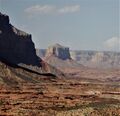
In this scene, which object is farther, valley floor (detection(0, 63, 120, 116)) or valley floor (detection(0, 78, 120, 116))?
valley floor (detection(0, 63, 120, 116))

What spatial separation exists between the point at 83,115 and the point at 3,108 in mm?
27409

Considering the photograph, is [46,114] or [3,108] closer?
[46,114]

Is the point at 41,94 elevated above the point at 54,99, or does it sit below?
above

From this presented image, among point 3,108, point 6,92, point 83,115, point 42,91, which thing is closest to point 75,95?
point 42,91

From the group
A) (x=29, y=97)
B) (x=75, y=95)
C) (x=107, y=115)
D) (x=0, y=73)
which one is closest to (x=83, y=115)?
(x=107, y=115)

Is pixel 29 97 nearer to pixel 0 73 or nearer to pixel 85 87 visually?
pixel 0 73

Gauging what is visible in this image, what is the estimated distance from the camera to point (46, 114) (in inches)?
3597

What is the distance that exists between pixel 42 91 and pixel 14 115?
204 ft

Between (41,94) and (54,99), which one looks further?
(41,94)

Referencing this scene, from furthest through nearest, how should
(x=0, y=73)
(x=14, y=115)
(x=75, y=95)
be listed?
1. (x=0, y=73)
2. (x=75, y=95)
3. (x=14, y=115)

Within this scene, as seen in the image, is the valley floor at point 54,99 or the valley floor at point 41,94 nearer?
the valley floor at point 54,99

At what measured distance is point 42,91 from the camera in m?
153

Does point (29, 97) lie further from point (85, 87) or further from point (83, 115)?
point (83, 115)

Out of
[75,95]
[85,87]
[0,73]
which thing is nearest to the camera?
[75,95]
